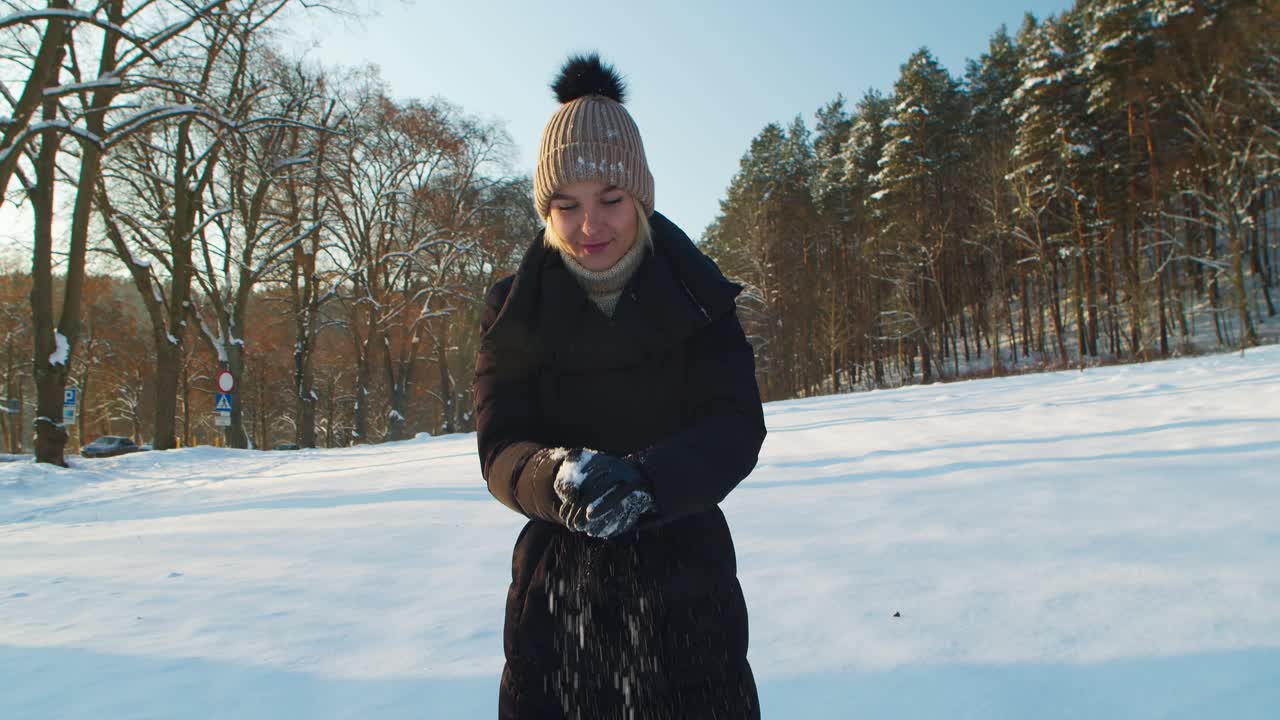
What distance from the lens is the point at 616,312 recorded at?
1390mm

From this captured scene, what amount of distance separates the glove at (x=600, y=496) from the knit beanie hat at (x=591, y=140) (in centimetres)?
68

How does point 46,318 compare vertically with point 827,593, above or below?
above

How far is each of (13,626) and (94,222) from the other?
19.9 meters

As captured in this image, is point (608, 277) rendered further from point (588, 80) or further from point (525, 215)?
point (525, 215)

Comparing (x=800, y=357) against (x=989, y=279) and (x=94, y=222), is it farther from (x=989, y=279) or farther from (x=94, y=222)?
(x=94, y=222)

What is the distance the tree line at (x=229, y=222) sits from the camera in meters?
10.3

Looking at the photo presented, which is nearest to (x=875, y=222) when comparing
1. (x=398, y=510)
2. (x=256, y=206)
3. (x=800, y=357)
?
(x=800, y=357)

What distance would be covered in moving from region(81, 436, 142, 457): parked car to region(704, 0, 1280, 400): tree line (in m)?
26.4

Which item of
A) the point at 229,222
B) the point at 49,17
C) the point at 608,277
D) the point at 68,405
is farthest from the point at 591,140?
the point at 229,222

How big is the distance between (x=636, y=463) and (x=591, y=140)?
2.53 feet

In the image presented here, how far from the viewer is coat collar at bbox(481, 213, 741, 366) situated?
1.34 meters

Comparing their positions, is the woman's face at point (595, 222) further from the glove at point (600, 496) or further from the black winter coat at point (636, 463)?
the glove at point (600, 496)

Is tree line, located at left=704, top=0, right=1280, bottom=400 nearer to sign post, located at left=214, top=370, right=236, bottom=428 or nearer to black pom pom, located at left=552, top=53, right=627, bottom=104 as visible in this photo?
sign post, located at left=214, top=370, right=236, bottom=428

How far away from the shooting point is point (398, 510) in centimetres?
518
